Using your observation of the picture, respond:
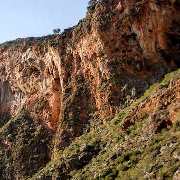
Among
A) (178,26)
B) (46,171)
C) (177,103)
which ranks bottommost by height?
(46,171)

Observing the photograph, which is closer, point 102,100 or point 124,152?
point 124,152

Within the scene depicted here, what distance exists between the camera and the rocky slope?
4175cm

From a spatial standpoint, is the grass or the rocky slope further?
the rocky slope

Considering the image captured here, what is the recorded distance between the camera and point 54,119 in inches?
2216

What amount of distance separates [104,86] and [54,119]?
271 inches

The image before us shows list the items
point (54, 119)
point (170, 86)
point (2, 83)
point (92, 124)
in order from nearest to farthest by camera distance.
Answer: point (170, 86) → point (92, 124) → point (54, 119) → point (2, 83)

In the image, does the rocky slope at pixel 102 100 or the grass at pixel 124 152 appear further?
the rocky slope at pixel 102 100

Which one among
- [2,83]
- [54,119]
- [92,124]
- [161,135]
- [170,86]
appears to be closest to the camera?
[161,135]

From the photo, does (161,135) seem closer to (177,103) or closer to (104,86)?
(177,103)

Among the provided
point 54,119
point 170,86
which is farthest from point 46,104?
point 170,86

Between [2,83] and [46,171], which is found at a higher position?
[2,83]

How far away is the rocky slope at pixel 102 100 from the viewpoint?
41750 mm

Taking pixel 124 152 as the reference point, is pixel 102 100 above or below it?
above

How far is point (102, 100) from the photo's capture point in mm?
51312
